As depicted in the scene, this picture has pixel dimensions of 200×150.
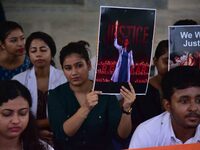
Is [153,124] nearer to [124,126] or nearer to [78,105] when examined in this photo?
[124,126]

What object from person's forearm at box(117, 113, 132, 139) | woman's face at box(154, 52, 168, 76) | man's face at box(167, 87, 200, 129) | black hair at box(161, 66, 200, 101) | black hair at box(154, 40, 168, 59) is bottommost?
person's forearm at box(117, 113, 132, 139)

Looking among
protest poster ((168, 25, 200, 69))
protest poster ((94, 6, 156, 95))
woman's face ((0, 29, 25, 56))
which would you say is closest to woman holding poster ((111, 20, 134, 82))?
protest poster ((94, 6, 156, 95))

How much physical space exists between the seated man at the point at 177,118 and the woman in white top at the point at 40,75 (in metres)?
0.86

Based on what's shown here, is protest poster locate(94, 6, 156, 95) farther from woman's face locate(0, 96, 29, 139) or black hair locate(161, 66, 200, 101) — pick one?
woman's face locate(0, 96, 29, 139)

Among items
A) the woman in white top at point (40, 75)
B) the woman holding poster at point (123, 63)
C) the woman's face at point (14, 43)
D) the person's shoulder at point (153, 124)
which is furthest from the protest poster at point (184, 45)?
the woman's face at point (14, 43)

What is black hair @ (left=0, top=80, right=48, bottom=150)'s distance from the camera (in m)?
2.48

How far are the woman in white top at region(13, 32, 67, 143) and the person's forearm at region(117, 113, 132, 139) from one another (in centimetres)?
54

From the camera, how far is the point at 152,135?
2586mm

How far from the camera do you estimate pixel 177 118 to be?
258 cm

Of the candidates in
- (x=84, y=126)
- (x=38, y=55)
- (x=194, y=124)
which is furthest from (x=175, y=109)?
(x=38, y=55)

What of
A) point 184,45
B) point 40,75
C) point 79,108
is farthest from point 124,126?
point 40,75

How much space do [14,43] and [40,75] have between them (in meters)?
0.34

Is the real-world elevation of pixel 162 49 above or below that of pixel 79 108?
above

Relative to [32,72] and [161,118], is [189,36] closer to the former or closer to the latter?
[161,118]
